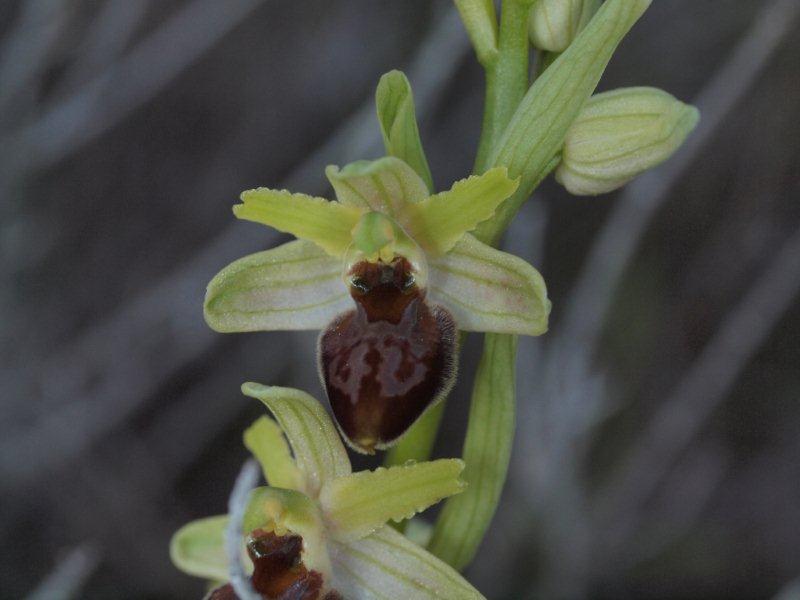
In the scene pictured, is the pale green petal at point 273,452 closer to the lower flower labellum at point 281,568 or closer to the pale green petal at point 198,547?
the lower flower labellum at point 281,568

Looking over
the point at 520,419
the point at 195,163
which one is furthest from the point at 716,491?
the point at 195,163

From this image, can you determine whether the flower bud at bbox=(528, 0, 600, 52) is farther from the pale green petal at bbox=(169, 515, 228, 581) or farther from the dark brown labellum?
the pale green petal at bbox=(169, 515, 228, 581)

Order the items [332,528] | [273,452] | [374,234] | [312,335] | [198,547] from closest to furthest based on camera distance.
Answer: [374,234] → [332,528] → [273,452] → [198,547] → [312,335]

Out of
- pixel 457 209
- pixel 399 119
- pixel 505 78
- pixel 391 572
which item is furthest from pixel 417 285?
pixel 391 572

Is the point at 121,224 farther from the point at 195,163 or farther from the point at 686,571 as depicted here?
the point at 686,571

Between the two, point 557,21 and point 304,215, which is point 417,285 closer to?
point 304,215

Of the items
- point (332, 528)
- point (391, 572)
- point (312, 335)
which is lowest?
point (312, 335)

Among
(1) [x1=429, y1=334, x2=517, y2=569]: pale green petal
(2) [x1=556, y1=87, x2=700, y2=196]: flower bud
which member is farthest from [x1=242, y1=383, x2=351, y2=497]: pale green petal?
(2) [x1=556, y1=87, x2=700, y2=196]: flower bud
